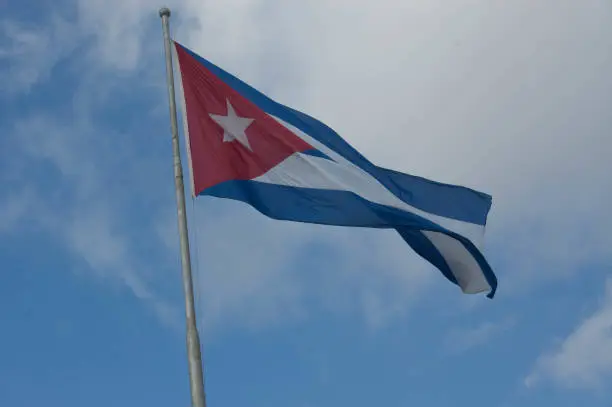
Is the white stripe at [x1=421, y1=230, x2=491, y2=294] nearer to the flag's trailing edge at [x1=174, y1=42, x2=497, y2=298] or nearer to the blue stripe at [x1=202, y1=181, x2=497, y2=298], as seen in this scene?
the flag's trailing edge at [x1=174, y1=42, x2=497, y2=298]

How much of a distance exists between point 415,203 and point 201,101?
5151 mm

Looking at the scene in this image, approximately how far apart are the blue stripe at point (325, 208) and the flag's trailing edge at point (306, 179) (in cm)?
2

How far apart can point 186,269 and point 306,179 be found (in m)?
4.18

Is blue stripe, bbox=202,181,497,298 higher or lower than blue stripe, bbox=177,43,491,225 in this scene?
lower

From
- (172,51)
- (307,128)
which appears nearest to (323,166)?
(307,128)

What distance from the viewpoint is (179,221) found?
15.6 metres

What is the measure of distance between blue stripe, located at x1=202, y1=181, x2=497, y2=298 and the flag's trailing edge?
2 centimetres

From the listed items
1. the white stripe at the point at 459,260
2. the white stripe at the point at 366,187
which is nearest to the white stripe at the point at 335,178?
the white stripe at the point at 366,187

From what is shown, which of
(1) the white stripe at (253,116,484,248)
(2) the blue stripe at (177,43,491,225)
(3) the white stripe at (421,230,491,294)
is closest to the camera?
(1) the white stripe at (253,116,484,248)

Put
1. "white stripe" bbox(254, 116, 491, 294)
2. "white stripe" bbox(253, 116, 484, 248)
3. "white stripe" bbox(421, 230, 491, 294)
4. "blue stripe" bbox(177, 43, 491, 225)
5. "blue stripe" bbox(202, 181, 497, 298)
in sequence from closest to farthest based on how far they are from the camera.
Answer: "blue stripe" bbox(202, 181, 497, 298)
"white stripe" bbox(253, 116, 484, 248)
"white stripe" bbox(254, 116, 491, 294)
"blue stripe" bbox(177, 43, 491, 225)
"white stripe" bbox(421, 230, 491, 294)

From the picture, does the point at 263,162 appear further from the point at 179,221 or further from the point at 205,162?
the point at 179,221

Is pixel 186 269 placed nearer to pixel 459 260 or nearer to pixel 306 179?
pixel 306 179

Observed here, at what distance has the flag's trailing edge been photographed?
56.4 feet

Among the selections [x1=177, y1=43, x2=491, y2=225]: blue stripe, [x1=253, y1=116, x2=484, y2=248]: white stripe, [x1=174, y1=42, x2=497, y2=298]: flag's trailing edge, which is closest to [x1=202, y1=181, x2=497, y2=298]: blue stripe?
[x1=174, y1=42, x2=497, y2=298]: flag's trailing edge
